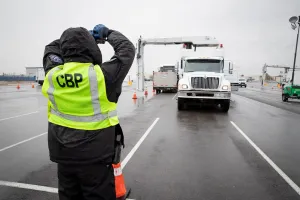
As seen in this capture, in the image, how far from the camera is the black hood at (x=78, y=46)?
73.4 inches

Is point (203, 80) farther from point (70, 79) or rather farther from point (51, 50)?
point (70, 79)

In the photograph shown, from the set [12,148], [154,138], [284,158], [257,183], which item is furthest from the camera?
[154,138]

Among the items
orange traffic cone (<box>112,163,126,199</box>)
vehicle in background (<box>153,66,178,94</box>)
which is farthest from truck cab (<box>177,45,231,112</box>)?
vehicle in background (<box>153,66,178,94</box>)

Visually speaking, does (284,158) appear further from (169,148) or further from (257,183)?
(169,148)

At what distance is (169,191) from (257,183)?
153 cm

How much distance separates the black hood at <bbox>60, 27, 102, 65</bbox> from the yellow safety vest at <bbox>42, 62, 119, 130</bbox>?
6 cm

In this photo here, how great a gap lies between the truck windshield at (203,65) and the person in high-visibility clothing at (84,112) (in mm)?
10782

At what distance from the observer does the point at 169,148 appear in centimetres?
541

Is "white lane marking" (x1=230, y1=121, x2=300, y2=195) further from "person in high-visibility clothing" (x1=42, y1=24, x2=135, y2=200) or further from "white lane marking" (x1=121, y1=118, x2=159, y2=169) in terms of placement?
"person in high-visibility clothing" (x1=42, y1=24, x2=135, y2=200)

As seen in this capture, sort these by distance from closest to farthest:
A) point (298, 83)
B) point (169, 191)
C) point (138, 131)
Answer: point (169, 191) < point (138, 131) < point (298, 83)

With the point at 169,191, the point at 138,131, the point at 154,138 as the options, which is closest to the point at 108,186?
the point at 169,191

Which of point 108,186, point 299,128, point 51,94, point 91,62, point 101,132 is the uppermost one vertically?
point 91,62

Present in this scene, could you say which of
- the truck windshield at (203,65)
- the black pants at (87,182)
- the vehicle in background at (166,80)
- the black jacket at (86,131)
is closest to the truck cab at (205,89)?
the truck windshield at (203,65)

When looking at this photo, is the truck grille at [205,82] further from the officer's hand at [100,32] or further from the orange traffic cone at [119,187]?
the officer's hand at [100,32]
